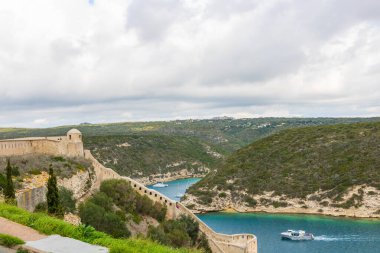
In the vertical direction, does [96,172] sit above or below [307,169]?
above

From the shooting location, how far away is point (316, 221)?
5788 centimetres

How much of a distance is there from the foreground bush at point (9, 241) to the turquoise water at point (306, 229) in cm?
4033

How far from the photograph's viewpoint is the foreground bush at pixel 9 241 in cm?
666

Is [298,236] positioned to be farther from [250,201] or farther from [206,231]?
[250,201]

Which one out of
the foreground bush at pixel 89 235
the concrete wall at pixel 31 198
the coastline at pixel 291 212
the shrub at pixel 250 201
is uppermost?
the foreground bush at pixel 89 235

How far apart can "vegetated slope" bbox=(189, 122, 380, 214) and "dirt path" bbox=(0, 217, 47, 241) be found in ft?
193

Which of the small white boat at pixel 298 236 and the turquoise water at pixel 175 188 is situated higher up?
the small white boat at pixel 298 236

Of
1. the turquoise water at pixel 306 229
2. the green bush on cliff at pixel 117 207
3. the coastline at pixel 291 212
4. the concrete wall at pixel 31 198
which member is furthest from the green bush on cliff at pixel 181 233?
the coastline at pixel 291 212

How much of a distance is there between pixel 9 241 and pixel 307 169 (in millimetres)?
68395

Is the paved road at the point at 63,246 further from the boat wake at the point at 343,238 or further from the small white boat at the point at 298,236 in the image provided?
the boat wake at the point at 343,238

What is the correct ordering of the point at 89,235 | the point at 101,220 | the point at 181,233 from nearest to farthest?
the point at 89,235
the point at 101,220
the point at 181,233

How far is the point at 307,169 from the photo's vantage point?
70875 millimetres

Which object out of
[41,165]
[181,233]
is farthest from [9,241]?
[181,233]

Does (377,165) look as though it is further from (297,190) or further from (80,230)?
(80,230)
